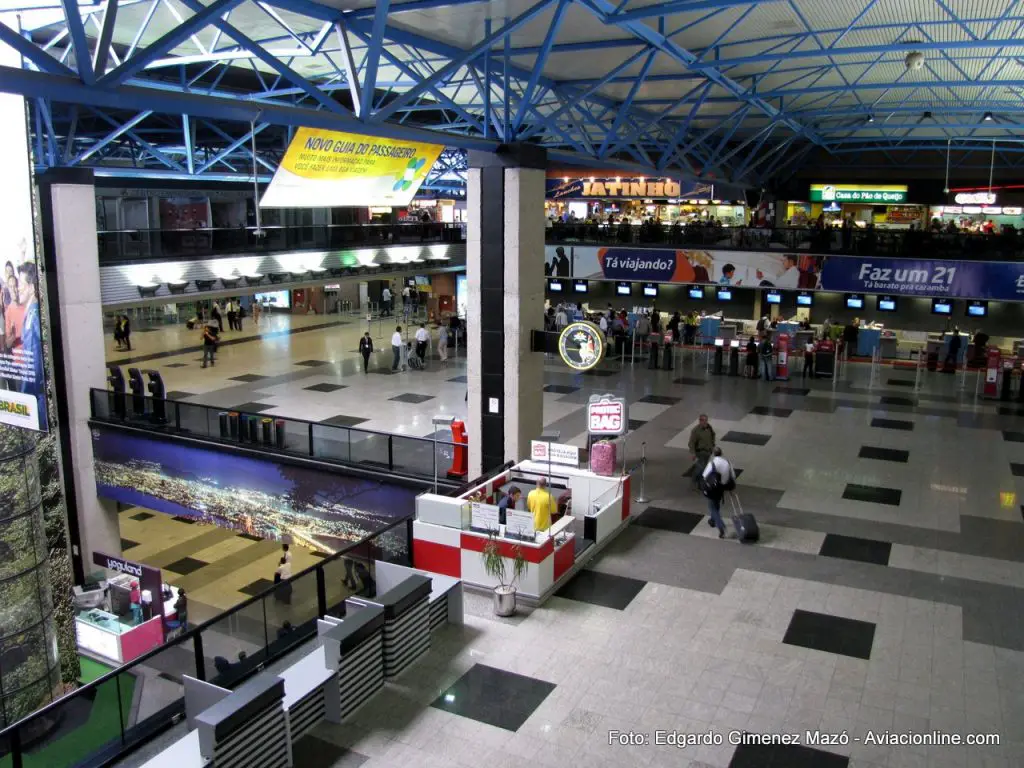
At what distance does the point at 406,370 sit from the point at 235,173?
→ 995 cm

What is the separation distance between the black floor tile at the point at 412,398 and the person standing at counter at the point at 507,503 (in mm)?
9968

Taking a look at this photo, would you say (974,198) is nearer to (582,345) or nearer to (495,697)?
(582,345)

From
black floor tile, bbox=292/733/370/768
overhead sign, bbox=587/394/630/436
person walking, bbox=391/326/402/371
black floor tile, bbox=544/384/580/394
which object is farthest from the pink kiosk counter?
person walking, bbox=391/326/402/371

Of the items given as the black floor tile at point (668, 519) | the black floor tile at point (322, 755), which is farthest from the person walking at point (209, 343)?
the black floor tile at point (322, 755)

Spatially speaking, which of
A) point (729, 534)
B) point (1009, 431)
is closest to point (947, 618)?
point (729, 534)

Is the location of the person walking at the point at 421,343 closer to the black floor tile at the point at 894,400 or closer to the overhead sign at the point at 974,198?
the black floor tile at the point at 894,400

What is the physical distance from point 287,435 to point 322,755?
10.8 meters

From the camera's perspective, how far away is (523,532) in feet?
37.5

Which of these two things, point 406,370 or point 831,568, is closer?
point 831,568

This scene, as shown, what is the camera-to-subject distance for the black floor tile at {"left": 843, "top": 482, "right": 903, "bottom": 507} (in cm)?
1502

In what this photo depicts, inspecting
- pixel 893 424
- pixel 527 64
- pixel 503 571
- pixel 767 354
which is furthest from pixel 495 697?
pixel 767 354

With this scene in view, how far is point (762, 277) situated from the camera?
32.6m

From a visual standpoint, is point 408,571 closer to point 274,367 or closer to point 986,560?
point 986,560

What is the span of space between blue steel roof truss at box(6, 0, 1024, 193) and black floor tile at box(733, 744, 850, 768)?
7783mm
